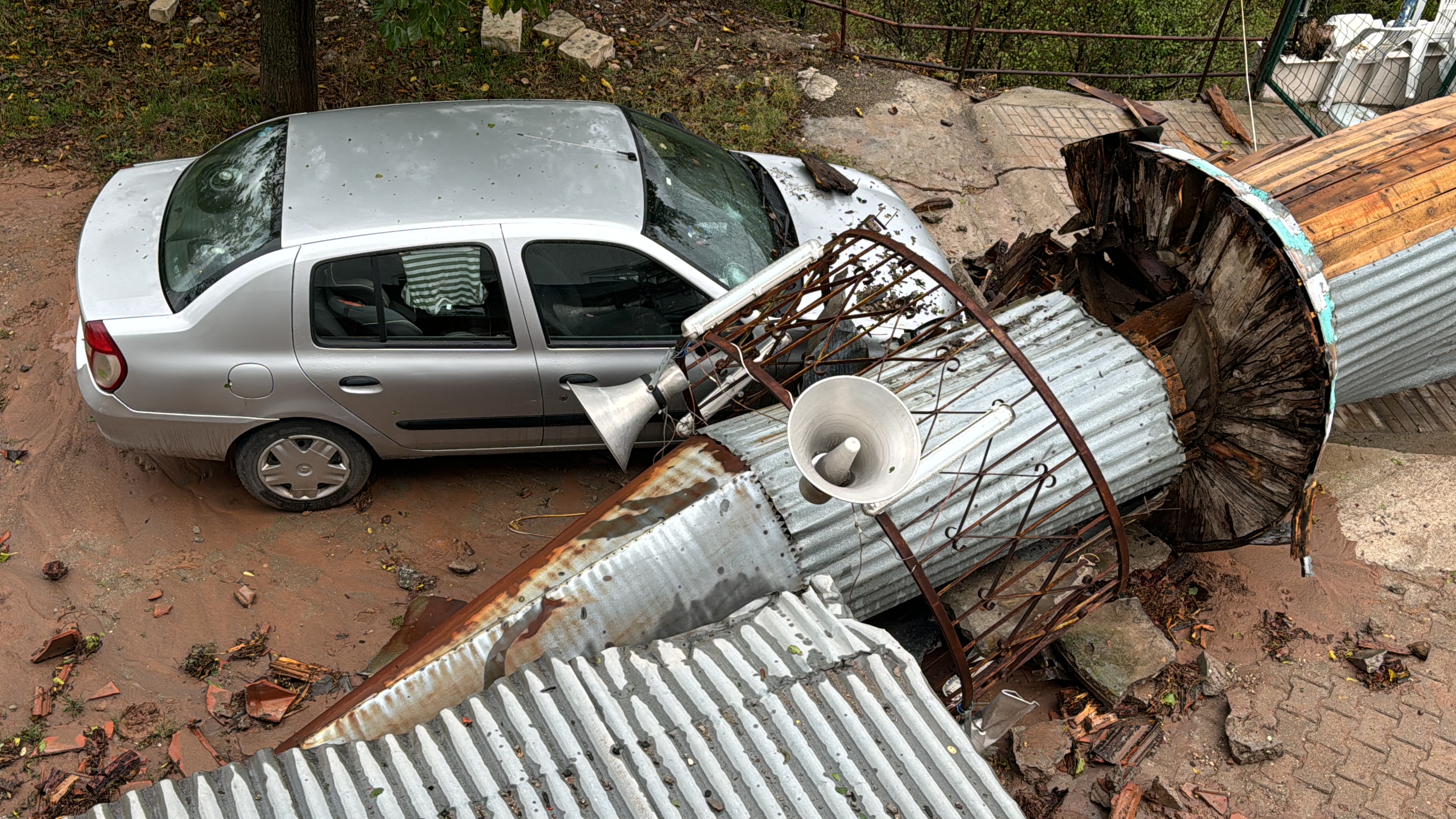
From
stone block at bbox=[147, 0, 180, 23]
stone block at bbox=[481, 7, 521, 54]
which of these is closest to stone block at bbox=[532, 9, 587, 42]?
stone block at bbox=[481, 7, 521, 54]

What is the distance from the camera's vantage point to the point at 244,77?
26.1 ft

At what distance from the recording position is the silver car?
14.3 feet

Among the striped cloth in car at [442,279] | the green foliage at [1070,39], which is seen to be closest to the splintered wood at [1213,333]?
the striped cloth in car at [442,279]

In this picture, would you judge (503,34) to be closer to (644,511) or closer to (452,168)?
(452,168)

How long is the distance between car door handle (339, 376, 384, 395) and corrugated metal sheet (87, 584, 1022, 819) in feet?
6.69

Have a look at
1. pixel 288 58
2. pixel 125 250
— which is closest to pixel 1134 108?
pixel 125 250

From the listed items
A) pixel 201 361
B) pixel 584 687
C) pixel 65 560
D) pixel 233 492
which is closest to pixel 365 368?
pixel 201 361

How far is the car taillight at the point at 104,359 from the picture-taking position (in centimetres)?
433

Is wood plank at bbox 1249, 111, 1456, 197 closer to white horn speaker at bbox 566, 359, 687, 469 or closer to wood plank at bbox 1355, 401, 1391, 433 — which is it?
wood plank at bbox 1355, 401, 1391, 433

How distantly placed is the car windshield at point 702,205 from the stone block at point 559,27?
12.0 ft

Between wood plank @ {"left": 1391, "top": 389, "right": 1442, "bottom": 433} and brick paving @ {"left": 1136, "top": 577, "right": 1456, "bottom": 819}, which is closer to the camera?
brick paving @ {"left": 1136, "top": 577, "right": 1456, "bottom": 819}

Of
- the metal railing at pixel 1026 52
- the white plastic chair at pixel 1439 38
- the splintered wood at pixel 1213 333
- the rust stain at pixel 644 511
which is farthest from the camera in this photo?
the metal railing at pixel 1026 52

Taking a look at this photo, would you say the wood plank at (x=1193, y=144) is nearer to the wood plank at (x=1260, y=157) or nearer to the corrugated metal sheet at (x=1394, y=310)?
the wood plank at (x=1260, y=157)

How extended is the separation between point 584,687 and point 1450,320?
4758 millimetres
